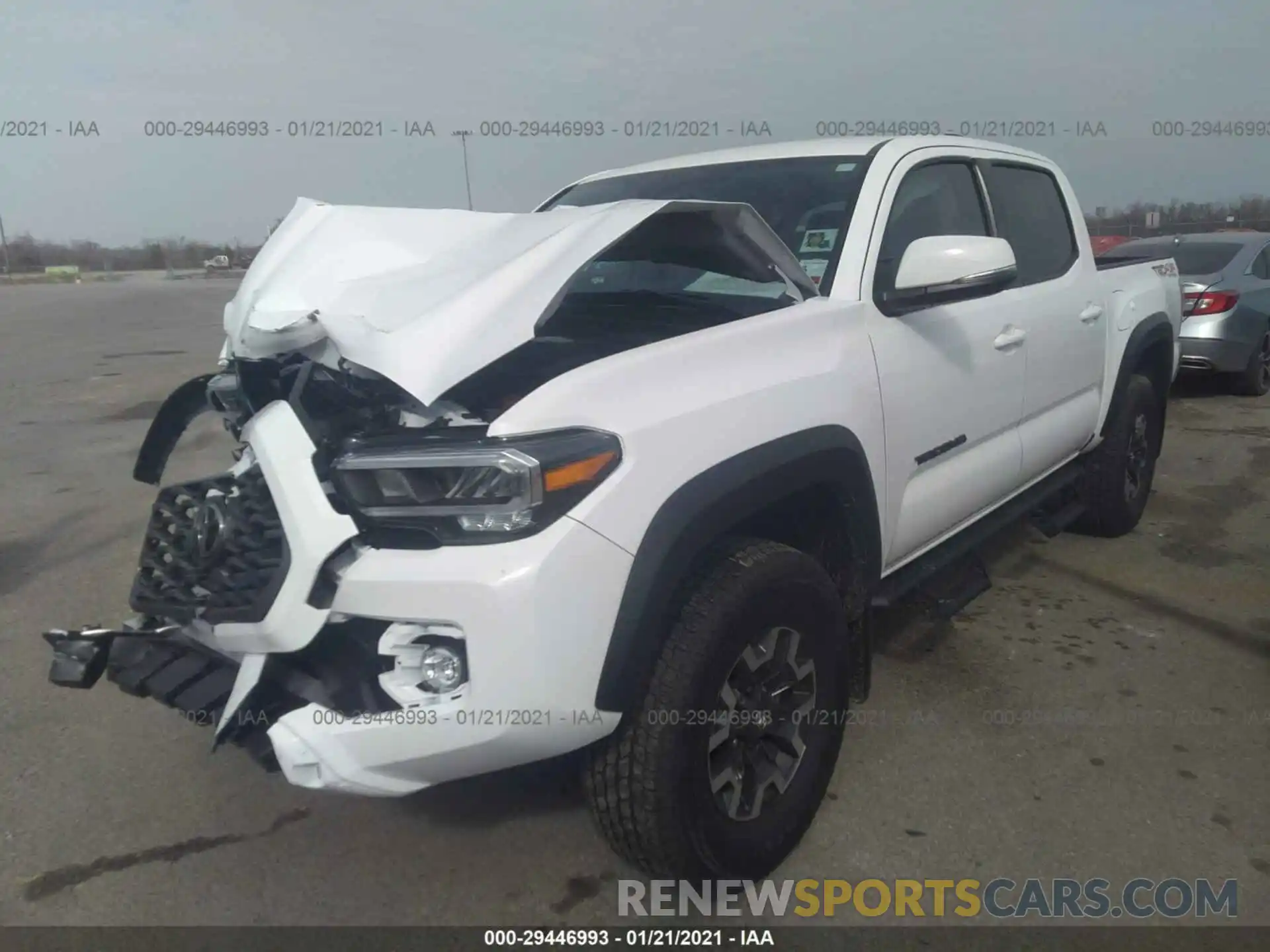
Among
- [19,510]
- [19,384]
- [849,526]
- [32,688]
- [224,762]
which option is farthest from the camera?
[19,384]

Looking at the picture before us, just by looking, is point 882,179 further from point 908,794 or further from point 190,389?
point 190,389

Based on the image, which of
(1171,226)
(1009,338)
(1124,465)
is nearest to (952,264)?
(1009,338)

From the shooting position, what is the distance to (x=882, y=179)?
10.7 feet

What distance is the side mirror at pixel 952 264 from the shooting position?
2.82 m

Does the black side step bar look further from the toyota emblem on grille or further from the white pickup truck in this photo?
the toyota emblem on grille

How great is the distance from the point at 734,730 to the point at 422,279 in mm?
1349

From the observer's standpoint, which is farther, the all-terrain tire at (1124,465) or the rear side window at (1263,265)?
the rear side window at (1263,265)

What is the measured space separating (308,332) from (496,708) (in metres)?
1.04

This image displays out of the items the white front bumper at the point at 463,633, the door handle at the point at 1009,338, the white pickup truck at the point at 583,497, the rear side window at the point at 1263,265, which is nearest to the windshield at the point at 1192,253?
the rear side window at the point at 1263,265

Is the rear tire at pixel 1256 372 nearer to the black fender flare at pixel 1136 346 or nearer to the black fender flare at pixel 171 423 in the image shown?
the black fender flare at pixel 1136 346

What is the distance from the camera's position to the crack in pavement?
260cm

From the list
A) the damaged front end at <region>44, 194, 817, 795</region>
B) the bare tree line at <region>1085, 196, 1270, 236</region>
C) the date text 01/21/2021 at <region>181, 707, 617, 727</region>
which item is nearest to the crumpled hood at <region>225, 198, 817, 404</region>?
the damaged front end at <region>44, 194, 817, 795</region>

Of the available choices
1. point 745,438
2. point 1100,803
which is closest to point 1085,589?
point 1100,803

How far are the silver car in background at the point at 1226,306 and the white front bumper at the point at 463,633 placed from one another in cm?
844
